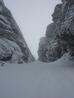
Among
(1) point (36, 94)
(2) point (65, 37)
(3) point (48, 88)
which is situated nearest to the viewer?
(1) point (36, 94)

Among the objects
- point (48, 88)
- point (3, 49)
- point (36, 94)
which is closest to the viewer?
point (36, 94)

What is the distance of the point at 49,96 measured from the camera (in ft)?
10.5

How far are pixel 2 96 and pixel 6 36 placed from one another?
9147 millimetres

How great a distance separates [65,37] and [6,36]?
223 inches

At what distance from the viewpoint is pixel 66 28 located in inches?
305

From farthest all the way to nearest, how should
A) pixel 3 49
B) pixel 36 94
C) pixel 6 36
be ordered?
pixel 6 36
pixel 3 49
pixel 36 94

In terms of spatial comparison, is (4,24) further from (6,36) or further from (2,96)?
(2,96)

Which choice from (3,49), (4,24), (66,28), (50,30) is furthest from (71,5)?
(50,30)

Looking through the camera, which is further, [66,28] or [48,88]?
[66,28]

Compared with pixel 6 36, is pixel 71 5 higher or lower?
higher

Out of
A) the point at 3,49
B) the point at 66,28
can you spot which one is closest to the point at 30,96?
the point at 66,28

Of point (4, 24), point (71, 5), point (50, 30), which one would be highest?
point (71, 5)

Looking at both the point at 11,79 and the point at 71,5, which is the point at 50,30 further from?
the point at 11,79

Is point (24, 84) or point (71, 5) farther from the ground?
point (71, 5)
